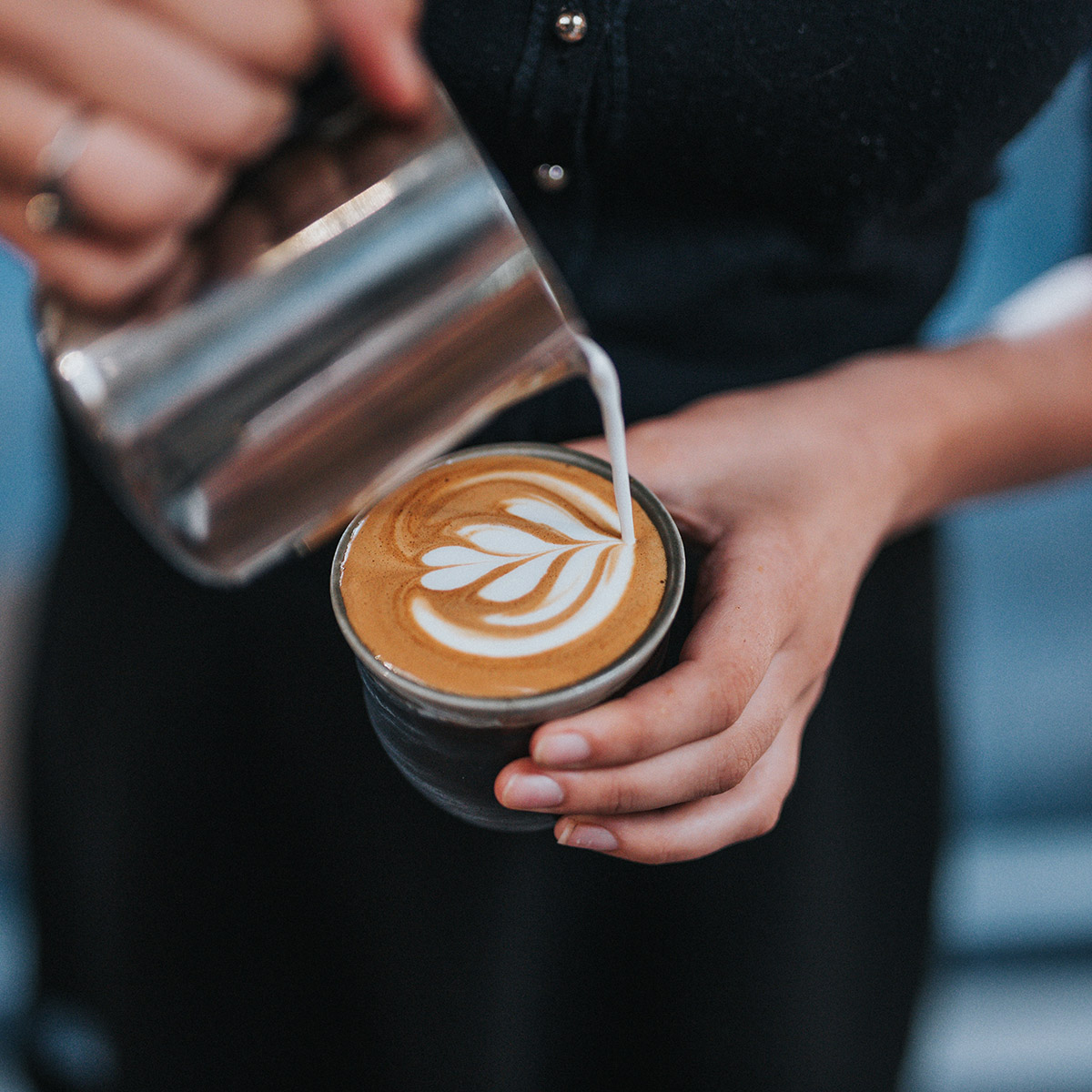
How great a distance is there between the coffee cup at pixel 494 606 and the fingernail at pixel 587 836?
6cm

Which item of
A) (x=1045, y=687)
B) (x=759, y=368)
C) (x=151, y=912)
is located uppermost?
(x=759, y=368)

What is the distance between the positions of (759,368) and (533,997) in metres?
0.79

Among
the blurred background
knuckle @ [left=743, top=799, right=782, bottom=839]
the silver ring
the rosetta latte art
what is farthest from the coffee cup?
the blurred background

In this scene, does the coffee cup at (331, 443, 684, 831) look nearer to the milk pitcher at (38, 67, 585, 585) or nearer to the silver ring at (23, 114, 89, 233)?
the milk pitcher at (38, 67, 585, 585)

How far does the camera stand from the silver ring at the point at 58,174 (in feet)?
1.73

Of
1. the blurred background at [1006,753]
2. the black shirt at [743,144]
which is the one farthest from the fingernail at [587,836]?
the blurred background at [1006,753]

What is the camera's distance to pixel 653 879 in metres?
1.13

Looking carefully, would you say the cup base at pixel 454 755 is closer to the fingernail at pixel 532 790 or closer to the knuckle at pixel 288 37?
the fingernail at pixel 532 790

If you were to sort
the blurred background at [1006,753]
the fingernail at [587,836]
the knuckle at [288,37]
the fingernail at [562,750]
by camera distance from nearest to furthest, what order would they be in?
the knuckle at [288,37] < the fingernail at [562,750] < the fingernail at [587,836] < the blurred background at [1006,753]

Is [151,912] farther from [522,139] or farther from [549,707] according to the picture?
[522,139]

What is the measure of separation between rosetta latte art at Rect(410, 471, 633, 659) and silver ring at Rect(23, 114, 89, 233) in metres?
0.41

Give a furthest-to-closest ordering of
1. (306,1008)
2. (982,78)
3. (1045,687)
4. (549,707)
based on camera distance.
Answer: (1045,687)
(306,1008)
(982,78)
(549,707)

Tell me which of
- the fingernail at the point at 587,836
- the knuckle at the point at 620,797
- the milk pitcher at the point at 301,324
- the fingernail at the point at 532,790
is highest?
the milk pitcher at the point at 301,324

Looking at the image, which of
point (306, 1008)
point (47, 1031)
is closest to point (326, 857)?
point (306, 1008)
